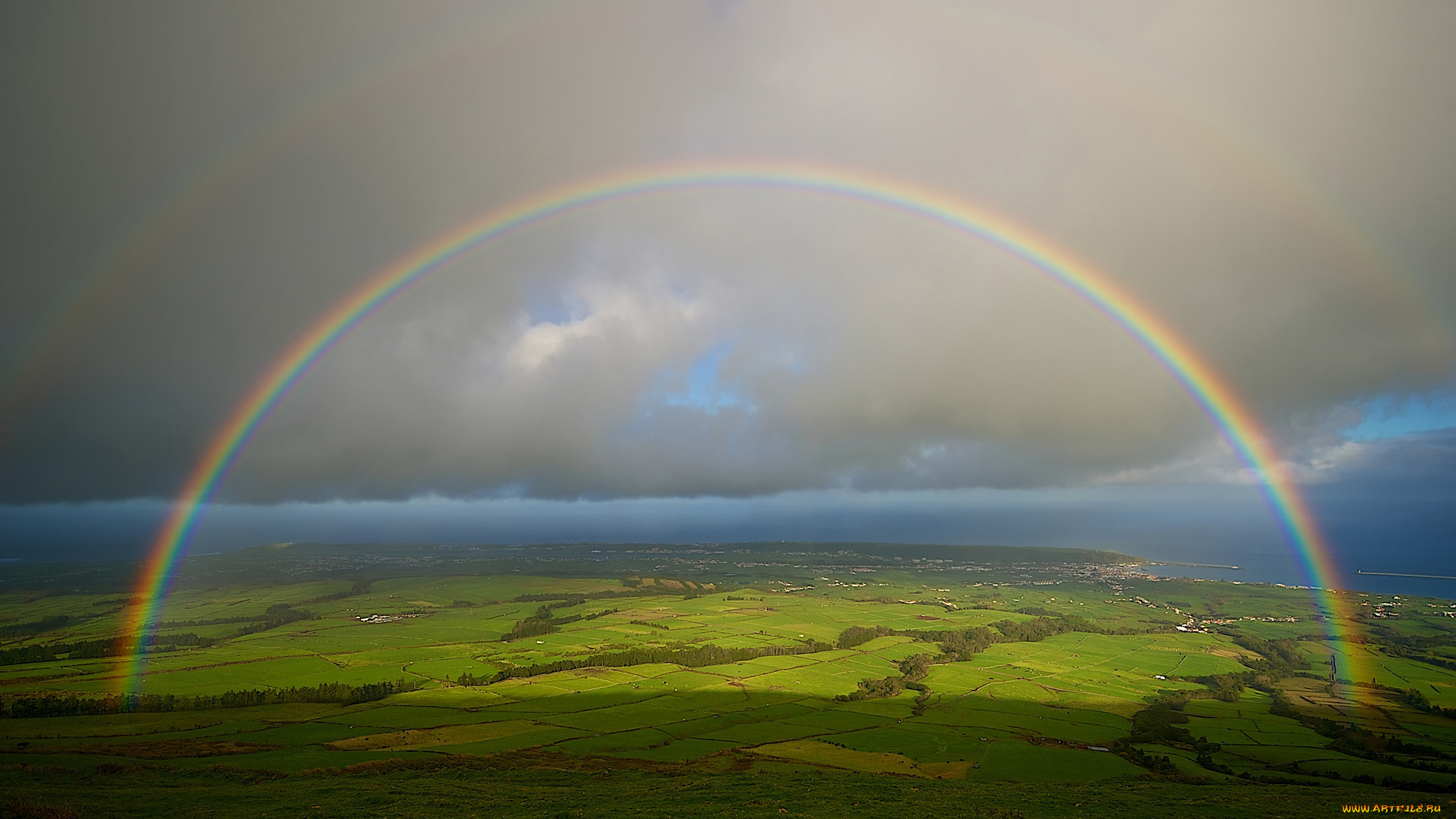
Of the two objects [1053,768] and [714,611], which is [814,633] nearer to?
[714,611]

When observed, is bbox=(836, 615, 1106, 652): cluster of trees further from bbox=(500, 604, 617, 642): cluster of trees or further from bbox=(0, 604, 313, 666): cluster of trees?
bbox=(0, 604, 313, 666): cluster of trees

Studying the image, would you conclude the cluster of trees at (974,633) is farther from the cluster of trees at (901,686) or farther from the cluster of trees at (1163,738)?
the cluster of trees at (1163,738)

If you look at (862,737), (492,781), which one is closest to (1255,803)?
(862,737)

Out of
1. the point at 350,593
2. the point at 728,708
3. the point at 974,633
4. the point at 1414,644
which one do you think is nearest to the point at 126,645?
the point at 350,593

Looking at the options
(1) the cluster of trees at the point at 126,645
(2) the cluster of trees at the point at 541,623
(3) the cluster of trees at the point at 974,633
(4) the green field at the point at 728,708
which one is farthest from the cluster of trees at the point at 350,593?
(3) the cluster of trees at the point at 974,633

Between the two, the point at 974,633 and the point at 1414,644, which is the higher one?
the point at 1414,644

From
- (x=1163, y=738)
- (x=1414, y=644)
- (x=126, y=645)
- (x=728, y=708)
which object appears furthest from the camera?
(x=1414, y=644)

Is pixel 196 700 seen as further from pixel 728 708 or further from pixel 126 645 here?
pixel 728 708
